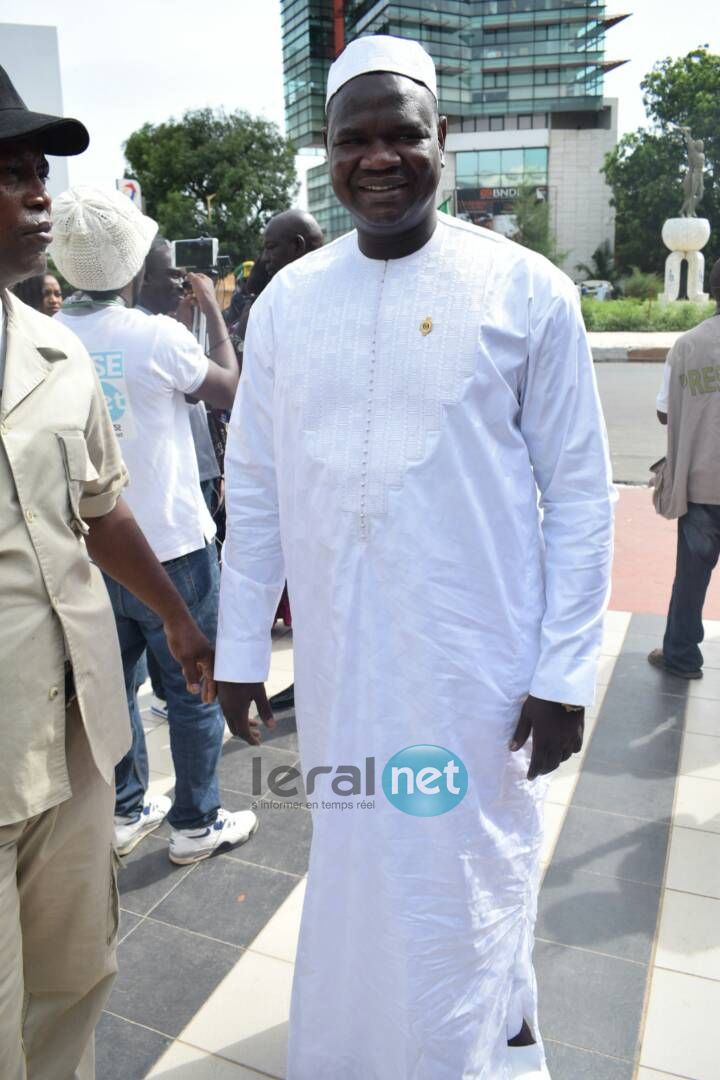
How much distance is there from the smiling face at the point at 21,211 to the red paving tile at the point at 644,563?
4399 mm

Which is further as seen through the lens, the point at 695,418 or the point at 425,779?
the point at 695,418

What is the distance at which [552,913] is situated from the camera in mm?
2586

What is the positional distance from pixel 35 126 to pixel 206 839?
2113 mm

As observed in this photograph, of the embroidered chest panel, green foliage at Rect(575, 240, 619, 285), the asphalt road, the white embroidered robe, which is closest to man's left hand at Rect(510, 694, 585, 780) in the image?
the white embroidered robe

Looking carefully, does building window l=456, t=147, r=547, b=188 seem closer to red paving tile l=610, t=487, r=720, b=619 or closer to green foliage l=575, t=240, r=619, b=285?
green foliage l=575, t=240, r=619, b=285

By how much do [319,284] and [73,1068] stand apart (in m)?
1.58

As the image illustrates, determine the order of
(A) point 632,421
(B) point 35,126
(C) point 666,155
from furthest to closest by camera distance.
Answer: (C) point 666,155 → (A) point 632,421 → (B) point 35,126

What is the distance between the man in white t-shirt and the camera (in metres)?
2.59

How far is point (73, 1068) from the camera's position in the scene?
173cm

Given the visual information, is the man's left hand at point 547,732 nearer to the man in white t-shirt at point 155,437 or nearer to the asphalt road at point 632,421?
the man in white t-shirt at point 155,437

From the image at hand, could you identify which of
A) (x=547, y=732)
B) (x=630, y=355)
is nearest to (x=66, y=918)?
(x=547, y=732)

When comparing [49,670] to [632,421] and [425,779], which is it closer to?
[425,779]

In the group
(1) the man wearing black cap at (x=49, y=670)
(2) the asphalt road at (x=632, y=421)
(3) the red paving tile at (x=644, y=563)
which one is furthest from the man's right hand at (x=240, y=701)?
(2) the asphalt road at (x=632, y=421)

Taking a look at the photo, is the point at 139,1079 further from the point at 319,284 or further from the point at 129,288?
the point at 129,288
